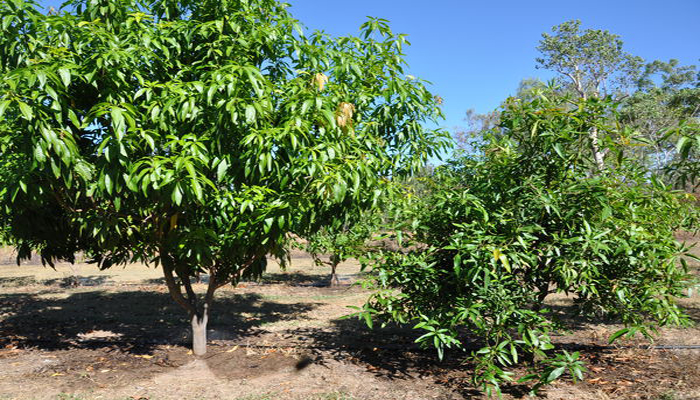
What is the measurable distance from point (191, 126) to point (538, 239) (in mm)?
3187

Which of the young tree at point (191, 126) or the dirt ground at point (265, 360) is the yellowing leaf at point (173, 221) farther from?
the dirt ground at point (265, 360)

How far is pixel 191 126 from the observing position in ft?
14.4

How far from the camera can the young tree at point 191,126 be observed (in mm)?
3629

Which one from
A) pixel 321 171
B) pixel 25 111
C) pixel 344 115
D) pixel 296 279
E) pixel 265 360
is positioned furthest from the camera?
pixel 296 279

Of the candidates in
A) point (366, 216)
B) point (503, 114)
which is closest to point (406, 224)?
point (503, 114)

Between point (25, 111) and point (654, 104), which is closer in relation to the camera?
point (25, 111)

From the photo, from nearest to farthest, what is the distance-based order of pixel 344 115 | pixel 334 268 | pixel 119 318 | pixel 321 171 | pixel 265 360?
1. pixel 321 171
2. pixel 344 115
3. pixel 265 360
4. pixel 119 318
5. pixel 334 268

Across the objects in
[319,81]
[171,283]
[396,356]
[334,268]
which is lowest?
[396,356]

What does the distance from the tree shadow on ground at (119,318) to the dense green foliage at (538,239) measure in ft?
12.7

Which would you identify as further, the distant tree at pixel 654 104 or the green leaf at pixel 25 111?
the distant tree at pixel 654 104

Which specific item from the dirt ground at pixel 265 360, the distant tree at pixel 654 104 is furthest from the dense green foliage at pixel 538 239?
the distant tree at pixel 654 104

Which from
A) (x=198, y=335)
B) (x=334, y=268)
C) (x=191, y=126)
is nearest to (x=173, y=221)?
(x=191, y=126)

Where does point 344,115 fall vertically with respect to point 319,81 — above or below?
below

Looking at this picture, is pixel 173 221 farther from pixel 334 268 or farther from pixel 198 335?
pixel 334 268
